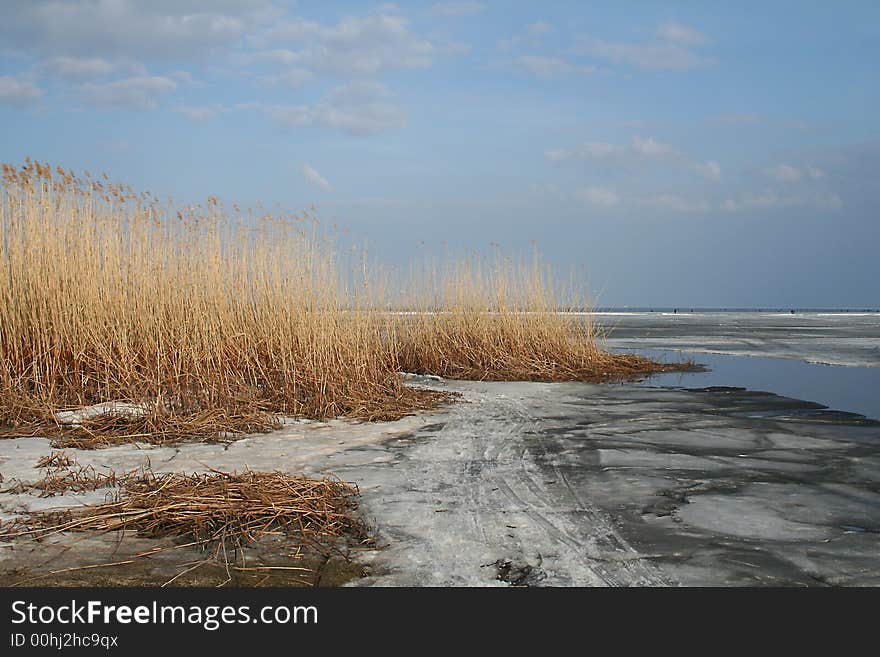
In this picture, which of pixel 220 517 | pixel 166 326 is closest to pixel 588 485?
pixel 220 517

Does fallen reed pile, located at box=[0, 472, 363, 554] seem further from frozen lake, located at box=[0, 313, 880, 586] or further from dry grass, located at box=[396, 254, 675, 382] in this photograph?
dry grass, located at box=[396, 254, 675, 382]

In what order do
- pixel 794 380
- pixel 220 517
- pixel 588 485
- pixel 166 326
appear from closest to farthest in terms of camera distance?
1. pixel 220 517
2. pixel 588 485
3. pixel 166 326
4. pixel 794 380

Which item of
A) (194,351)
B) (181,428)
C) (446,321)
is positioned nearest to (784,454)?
(181,428)

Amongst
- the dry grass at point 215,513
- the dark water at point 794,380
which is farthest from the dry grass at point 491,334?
the dry grass at point 215,513

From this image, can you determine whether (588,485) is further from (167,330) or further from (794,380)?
(794,380)

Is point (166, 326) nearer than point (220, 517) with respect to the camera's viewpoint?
No

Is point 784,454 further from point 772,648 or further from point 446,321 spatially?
point 446,321

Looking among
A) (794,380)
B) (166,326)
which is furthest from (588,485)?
(794,380)

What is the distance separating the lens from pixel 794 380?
7.47m

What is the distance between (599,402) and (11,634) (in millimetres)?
4525

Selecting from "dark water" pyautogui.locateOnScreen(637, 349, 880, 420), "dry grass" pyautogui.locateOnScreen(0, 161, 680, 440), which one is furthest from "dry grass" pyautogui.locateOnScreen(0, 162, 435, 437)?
"dark water" pyautogui.locateOnScreen(637, 349, 880, 420)

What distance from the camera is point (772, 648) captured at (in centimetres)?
166

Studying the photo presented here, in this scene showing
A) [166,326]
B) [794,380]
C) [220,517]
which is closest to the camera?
[220,517]

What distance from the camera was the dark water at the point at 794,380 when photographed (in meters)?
5.99
